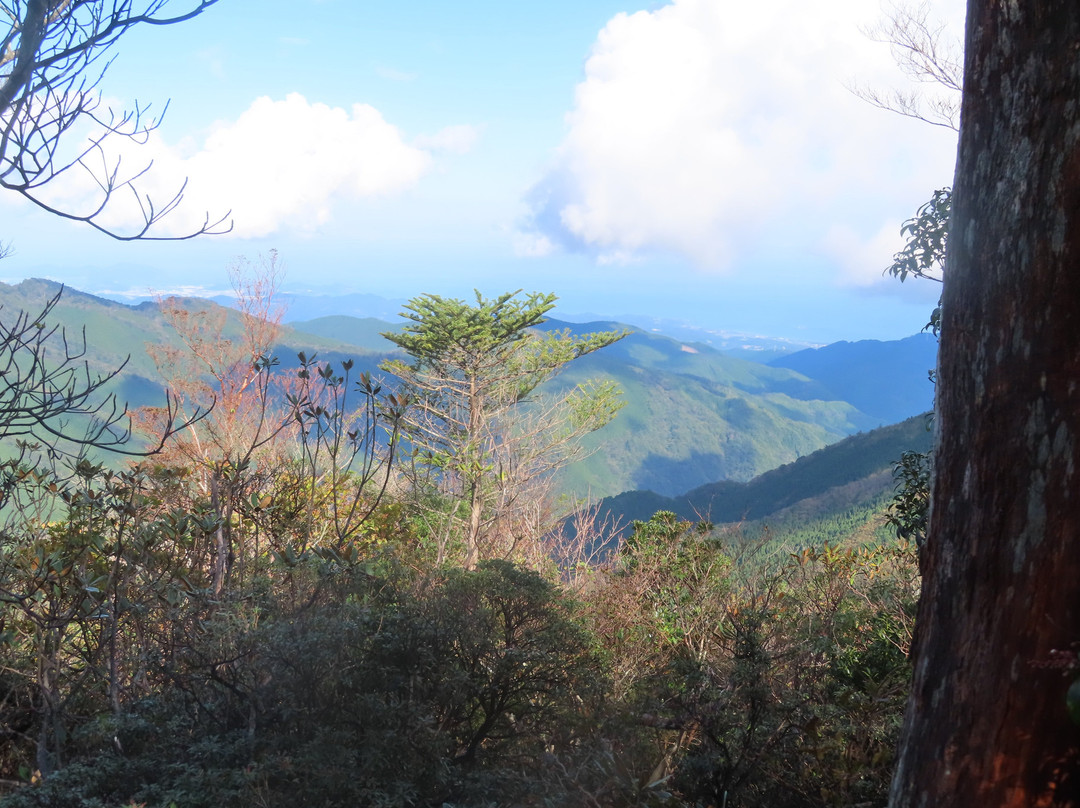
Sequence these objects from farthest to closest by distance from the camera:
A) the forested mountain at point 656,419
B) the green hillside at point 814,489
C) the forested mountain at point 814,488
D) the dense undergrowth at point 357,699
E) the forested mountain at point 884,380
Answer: the forested mountain at point 884,380, the forested mountain at point 656,419, the forested mountain at point 814,488, the green hillside at point 814,489, the dense undergrowth at point 357,699

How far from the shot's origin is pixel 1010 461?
1.38 metres

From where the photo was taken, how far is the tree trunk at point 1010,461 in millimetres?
1334

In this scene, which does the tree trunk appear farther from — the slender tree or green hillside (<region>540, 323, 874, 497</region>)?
green hillside (<region>540, 323, 874, 497</region>)

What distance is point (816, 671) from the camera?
387 centimetres

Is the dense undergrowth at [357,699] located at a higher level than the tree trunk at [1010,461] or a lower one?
lower

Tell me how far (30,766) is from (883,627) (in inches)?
186

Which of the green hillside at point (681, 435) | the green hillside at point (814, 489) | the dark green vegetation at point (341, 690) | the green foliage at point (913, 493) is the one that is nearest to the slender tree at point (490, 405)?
the green foliage at point (913, 493)

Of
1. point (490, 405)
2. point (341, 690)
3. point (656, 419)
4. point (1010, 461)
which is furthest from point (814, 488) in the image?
point (656, 419)

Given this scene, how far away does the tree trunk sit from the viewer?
133 centimetres

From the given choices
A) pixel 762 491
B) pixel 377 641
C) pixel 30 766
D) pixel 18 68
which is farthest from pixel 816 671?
pixel 762 491

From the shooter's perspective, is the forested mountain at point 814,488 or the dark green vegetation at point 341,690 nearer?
the dark green vegetation at point 341,690

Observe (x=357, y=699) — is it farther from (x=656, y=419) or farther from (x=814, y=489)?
(x=656, y=419)

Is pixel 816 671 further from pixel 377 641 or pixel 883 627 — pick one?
pixel 377 641

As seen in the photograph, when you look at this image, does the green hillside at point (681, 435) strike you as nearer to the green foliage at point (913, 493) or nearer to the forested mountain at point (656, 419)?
the forested mountain at point (656, 419)
